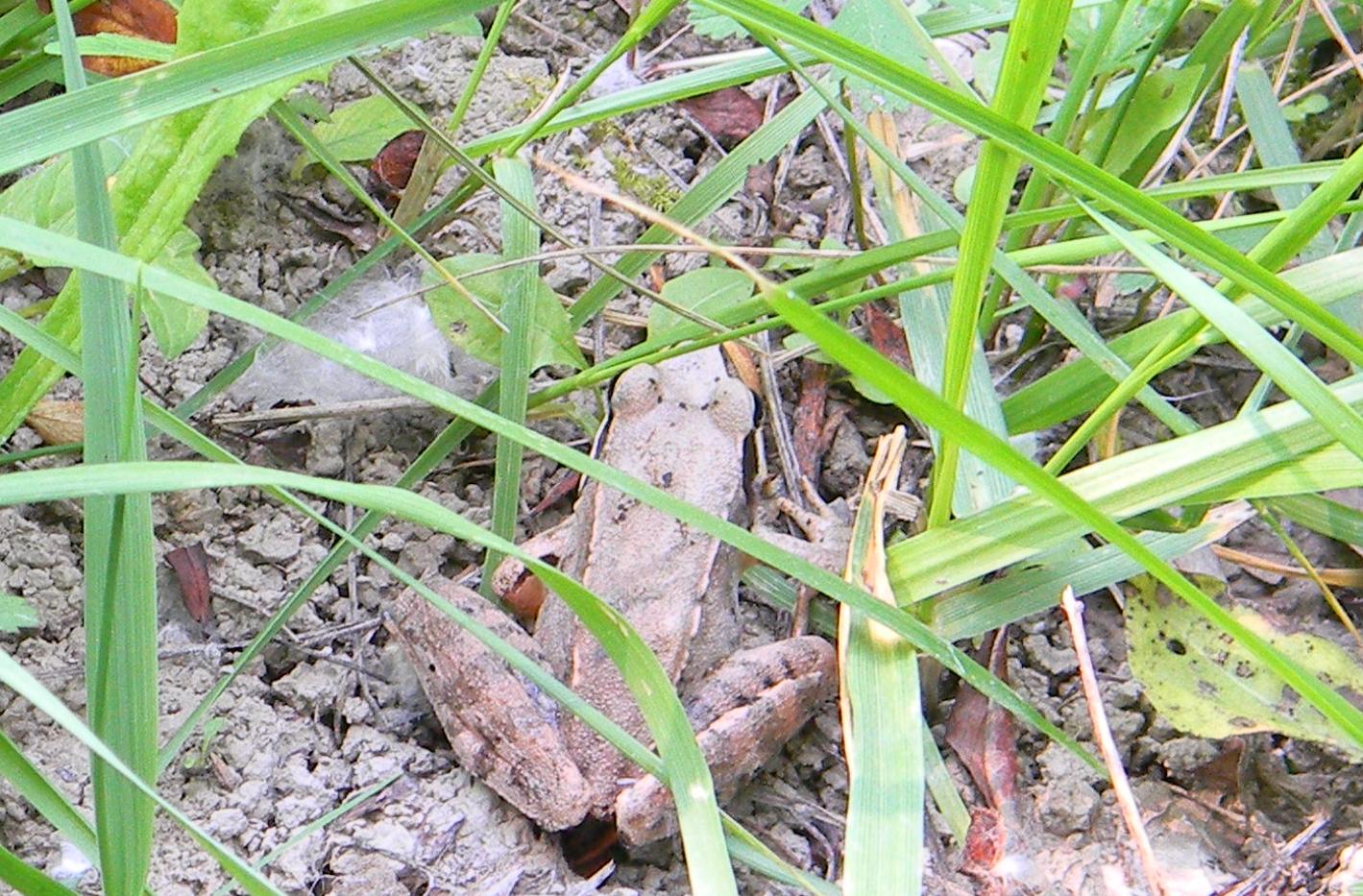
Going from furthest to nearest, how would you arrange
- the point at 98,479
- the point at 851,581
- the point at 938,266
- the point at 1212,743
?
the point at 938,266, the point at 1212,743, the point at 851,581, the point at 98,479

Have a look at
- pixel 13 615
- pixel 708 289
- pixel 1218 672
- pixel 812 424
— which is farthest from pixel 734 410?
pixel 13 615

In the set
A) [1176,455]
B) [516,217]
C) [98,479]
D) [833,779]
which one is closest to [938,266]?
[1176,455]

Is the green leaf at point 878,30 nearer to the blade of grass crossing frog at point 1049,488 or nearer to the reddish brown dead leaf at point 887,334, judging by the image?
the reddish brown dead leaf at point 887,334

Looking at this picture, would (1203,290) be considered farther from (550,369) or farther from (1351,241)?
(550,369)

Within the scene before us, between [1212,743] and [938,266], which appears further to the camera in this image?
[938,266]

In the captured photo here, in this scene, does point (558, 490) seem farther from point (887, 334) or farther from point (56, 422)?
point (56, 422)

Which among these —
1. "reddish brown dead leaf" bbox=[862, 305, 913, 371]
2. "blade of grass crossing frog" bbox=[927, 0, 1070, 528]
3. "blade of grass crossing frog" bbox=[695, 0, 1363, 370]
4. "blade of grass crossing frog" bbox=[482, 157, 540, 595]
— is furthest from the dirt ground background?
"blade of grass crossing frog" bbox=[695, 0, 1363, 370]

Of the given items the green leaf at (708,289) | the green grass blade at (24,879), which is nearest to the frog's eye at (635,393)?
the green leaf at (708,289)
